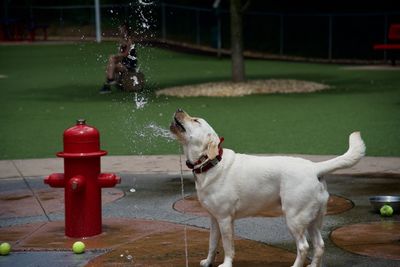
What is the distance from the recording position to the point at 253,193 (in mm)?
5738

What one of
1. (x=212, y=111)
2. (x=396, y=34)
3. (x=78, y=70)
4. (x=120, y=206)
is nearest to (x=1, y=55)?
(x=78, y=70)

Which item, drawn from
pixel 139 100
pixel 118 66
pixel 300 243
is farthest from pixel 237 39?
pixel 300 243

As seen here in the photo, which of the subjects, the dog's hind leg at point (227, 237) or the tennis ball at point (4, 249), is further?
the tennis ball at point (4, 249)

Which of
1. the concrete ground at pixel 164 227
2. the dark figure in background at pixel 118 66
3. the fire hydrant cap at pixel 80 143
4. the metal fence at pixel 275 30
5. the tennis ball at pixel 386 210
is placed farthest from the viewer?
the metal fence at pixel 275 30

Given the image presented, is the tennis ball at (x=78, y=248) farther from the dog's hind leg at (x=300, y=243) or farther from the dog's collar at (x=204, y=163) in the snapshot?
the dog's hind leg at (x=300, y=243)

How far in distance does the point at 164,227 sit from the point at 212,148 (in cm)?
179

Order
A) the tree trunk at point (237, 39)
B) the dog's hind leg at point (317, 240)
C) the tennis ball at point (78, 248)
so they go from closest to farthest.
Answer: the dog's hind leg at point (317, 240) < the tennis ball at point (78, 248) < the tree trunk at point (237, 39)

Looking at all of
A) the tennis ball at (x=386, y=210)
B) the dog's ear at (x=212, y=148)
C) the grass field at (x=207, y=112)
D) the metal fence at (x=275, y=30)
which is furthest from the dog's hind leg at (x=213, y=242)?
the metal fence at (x=275, y=30)

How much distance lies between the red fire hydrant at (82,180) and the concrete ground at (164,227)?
15cm

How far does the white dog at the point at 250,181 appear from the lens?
5582mm

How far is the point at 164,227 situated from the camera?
7.25 m

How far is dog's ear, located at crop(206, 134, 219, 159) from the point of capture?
5.66 m

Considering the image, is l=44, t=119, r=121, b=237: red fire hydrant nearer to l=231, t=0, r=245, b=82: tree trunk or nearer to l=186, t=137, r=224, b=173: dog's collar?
l=186, t=137, r=224, b=173: dog's collar

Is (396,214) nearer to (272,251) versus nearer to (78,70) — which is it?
(272,251)
